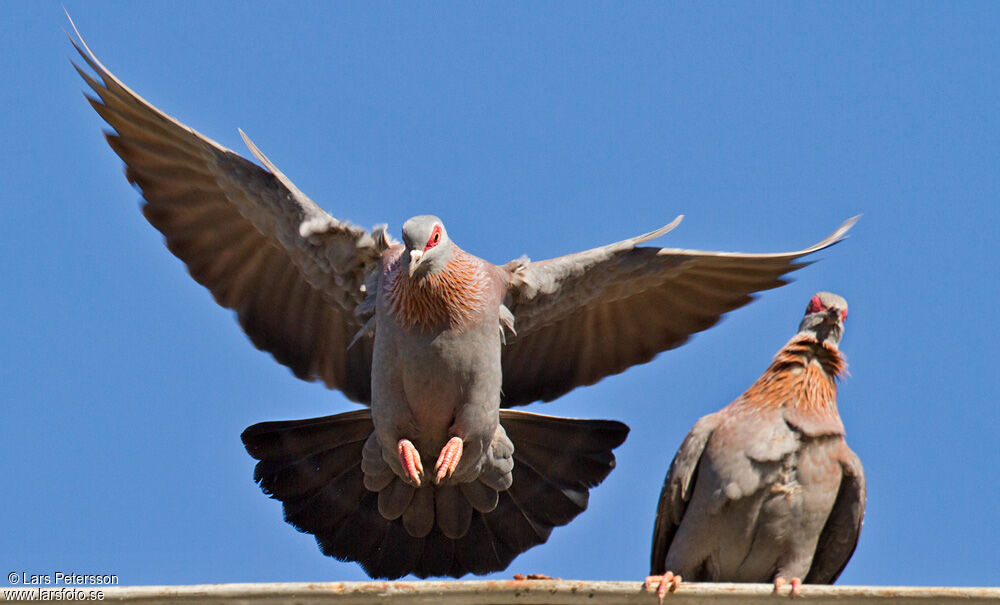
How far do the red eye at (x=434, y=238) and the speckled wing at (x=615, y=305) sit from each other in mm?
1021

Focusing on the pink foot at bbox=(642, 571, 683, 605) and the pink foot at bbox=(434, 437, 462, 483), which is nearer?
the pink foot at bbox=(642, 571, 683, 605)

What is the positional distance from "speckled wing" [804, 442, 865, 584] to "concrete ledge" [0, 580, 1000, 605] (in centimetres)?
119

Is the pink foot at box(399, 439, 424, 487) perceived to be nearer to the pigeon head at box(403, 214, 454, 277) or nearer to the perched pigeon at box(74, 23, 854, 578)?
the perched pigeon at box(74, 23, 854, 578)

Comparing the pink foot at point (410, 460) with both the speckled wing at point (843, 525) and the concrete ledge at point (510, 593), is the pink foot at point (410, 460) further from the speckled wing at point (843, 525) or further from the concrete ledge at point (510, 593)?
the speckled wing at point (843, 525)

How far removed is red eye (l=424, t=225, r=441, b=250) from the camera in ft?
27.1

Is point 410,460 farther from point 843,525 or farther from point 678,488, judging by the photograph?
point 843,525

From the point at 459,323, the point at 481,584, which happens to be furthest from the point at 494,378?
the point at 481,584

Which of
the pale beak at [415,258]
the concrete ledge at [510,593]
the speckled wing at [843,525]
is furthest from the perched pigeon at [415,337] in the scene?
the concrete ledge at [510,593]

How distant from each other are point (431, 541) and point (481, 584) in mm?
2598

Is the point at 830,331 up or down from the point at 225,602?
up

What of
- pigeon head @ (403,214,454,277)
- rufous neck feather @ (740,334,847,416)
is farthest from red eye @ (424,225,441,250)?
rufous neck feather @ (740,334,847,416)

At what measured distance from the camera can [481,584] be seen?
6.77 metres

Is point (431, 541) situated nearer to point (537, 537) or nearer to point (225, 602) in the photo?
point (537, 537)

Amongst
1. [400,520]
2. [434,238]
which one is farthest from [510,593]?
[400,520]
